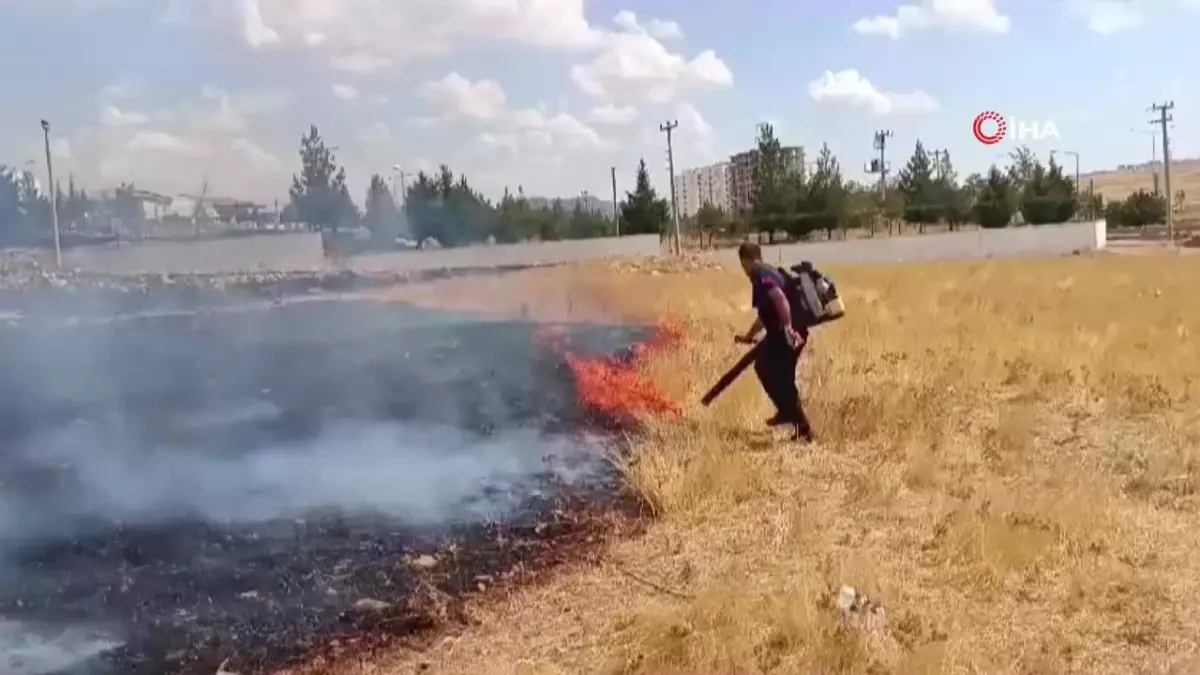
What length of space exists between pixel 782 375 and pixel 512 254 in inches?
1445

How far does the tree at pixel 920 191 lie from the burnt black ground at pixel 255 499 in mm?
41915

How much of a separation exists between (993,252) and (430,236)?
2614 cm

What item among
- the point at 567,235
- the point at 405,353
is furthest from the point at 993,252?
the point at 405,353

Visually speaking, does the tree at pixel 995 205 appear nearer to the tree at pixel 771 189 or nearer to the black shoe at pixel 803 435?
the tree at pixel 771 189

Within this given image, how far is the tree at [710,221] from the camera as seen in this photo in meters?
52.6

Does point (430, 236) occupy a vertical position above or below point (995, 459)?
above

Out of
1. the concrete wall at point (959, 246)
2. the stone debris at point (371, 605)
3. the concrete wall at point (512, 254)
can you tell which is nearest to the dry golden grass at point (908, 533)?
the stone debris at point (371, 605)

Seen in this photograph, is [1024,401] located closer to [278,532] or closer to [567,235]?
[278,532]

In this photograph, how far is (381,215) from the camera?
4941 cm

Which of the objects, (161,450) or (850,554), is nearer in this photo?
(850,554)

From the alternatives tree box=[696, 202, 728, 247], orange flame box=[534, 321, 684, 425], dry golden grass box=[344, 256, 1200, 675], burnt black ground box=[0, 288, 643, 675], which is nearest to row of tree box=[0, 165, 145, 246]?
burnt black ground box=[0, 288, 643, 675]

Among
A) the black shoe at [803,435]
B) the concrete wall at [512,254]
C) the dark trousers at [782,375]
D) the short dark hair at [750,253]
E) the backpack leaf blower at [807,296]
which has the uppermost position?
the concrete wall at [512,254]

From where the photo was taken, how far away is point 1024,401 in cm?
937

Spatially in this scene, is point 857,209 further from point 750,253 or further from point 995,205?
point 750,253
